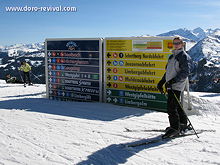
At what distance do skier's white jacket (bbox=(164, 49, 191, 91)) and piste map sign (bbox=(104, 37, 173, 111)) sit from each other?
9.45ft

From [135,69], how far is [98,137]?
399 cm

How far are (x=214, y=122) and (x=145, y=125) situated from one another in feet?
6.31

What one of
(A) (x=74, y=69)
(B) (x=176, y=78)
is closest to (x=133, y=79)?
(A) (x=74, y=69)

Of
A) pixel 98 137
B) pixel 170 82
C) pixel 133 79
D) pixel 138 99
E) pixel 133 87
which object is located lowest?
pixel 98 137

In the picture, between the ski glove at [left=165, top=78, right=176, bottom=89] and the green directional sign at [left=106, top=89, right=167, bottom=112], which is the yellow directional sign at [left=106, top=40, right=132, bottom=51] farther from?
the ski glove at [left=165, top=78, right=176, bottom=89]

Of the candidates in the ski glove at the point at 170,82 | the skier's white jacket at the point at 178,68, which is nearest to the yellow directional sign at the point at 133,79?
the skier's white jacket at the point at 178,68

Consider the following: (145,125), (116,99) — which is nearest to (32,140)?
(145,125)

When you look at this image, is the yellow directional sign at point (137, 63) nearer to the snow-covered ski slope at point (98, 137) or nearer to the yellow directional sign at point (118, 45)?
the yellow directional sign at point (118, 45)

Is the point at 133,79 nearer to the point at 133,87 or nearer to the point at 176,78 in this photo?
the point at 133,87

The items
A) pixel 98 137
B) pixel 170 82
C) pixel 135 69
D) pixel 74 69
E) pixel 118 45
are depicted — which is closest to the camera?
pixel 170 82

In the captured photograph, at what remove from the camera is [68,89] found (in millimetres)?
11094

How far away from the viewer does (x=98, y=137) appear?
19.3 ft

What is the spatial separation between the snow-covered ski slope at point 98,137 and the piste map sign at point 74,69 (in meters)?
1.41

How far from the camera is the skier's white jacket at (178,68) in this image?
17.9 feet
